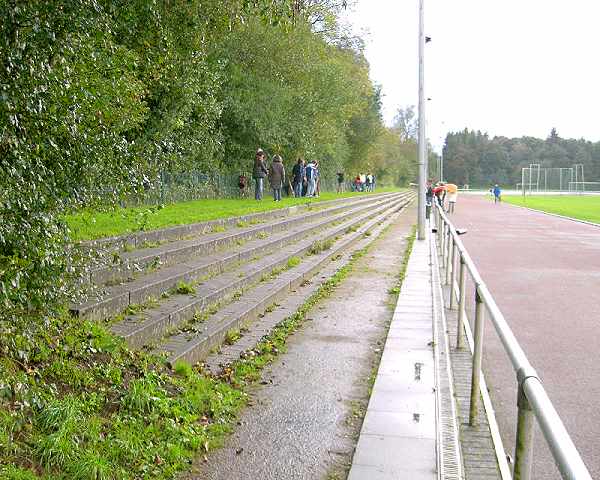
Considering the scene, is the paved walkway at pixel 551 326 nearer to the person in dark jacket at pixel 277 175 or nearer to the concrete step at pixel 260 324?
the concrete step at pixel 260 324

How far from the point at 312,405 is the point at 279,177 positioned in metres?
17.1

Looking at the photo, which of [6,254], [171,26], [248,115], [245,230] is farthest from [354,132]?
[6,254]

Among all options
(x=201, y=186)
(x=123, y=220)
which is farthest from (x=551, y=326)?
(x=201, y=186)

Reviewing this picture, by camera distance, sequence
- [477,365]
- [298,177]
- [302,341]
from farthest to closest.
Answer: [298,177], [302,341], [477,365]

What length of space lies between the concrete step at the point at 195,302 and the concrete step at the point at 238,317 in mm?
146

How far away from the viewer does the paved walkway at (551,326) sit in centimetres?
467

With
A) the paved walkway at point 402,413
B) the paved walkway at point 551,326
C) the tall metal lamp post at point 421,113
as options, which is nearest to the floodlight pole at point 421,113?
the tall metal lamp post at point 421,113

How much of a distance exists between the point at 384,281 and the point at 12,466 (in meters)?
8.33

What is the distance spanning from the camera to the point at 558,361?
20.6ft

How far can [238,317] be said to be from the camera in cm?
690

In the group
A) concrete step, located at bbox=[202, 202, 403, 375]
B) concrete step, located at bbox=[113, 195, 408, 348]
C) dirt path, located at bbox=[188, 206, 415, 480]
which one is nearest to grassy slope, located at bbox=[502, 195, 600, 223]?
concrete step, located at bbox=[202, 202, 403, 375]

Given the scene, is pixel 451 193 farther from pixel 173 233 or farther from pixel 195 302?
pixel 195 302

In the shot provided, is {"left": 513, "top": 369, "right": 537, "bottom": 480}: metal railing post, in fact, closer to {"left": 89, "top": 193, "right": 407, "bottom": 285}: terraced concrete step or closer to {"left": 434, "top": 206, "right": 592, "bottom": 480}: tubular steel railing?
{"left": 434, "top": 206, "right": 592, "bottom": 480}: tubular steel railing

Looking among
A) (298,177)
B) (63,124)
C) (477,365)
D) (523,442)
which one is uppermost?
(63,124)
